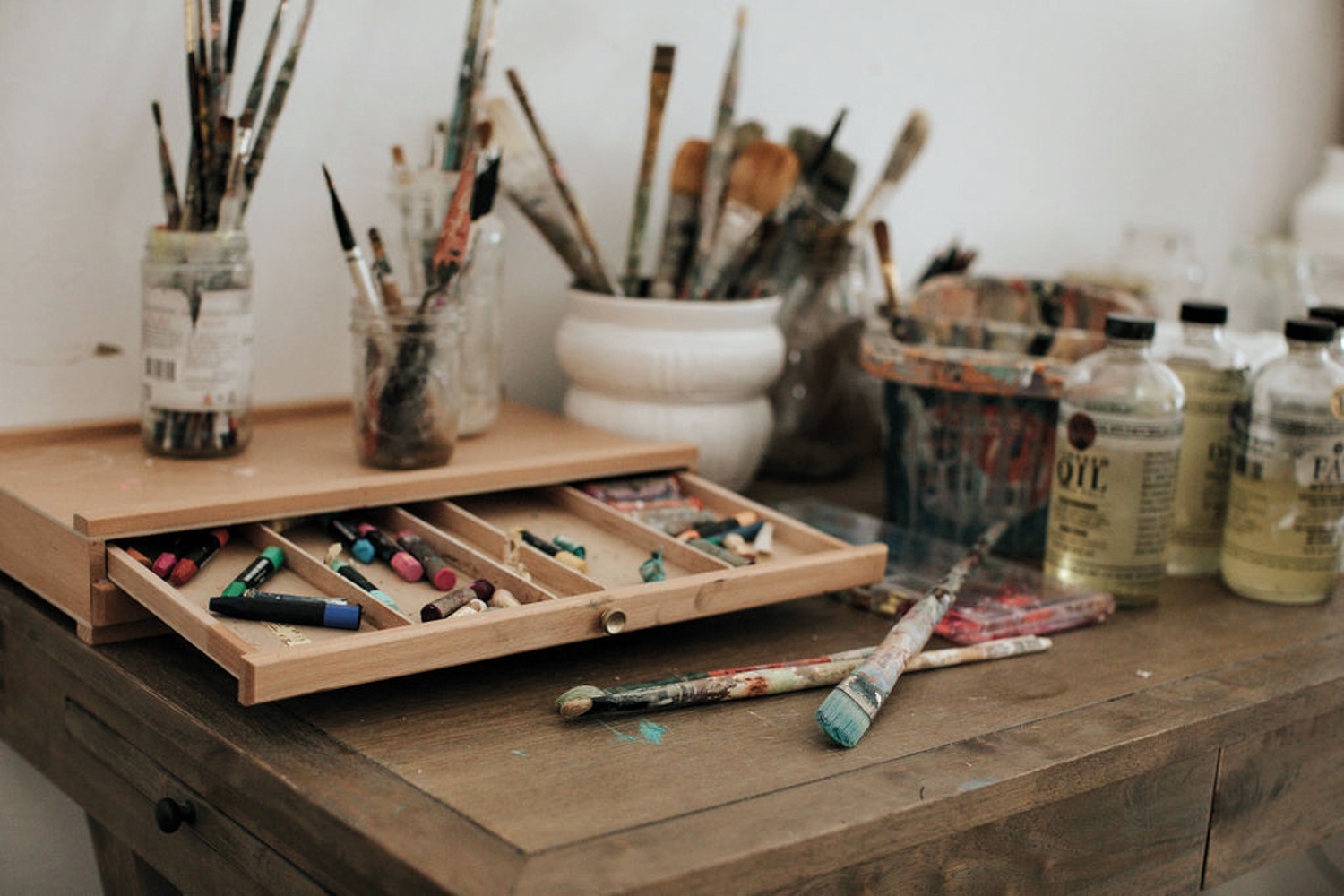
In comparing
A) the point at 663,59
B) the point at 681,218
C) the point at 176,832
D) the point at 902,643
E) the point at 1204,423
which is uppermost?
the point at 663,59

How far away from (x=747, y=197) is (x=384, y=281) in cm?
30

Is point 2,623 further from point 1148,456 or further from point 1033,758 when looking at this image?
point 1148,456

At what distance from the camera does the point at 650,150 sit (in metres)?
1.00

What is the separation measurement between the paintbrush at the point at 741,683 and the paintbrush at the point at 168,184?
41 cm

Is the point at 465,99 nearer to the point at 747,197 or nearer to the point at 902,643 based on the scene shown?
the point at 747,197

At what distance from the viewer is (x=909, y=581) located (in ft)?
2.85

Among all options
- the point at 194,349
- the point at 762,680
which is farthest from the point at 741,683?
the point at 194,349

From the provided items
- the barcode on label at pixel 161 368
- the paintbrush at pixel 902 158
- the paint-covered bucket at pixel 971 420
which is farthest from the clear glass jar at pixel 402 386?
the paintbrush at pixel 902 158

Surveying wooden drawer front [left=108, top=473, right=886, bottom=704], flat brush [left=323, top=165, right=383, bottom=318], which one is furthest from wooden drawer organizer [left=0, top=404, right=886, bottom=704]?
flat brush [left=323, top=165, right=383, bottom=318]

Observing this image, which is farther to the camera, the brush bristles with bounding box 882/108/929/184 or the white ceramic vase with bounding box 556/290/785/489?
the brush bristles with bounding box 882/108/929/184

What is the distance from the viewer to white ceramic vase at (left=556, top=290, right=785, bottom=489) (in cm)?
98

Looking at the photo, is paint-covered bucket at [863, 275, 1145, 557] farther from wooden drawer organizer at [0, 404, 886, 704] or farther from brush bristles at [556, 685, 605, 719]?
brush bristles at [556, 685, 605, 719]

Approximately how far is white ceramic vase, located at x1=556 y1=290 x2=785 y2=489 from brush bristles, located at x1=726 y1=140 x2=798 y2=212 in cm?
8

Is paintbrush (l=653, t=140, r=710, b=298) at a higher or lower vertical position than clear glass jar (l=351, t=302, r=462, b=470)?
higher
